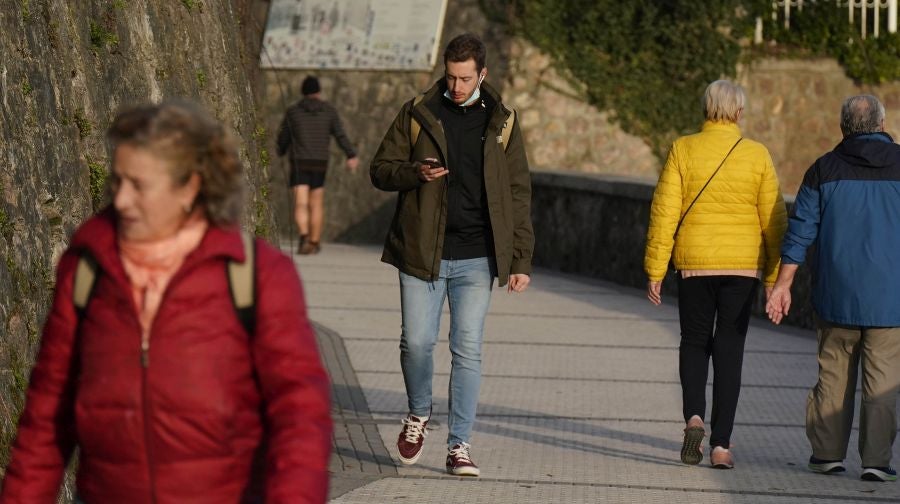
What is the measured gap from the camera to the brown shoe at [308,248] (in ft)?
54.9

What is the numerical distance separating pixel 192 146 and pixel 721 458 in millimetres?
4610

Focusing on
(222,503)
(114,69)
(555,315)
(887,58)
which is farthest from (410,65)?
(222,503)

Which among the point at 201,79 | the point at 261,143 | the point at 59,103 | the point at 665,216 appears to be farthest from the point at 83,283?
the point at 261,143

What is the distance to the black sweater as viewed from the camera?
6.81m

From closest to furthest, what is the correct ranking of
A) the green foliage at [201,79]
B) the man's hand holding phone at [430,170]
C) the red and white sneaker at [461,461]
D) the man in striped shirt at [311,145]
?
1. the man's hand holding phone at [430,170]
2. the red and white sneaker at [461,461]
3. the green foliage at [201,79]
4. the man in striped shirt at [311,145]

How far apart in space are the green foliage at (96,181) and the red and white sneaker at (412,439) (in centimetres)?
157

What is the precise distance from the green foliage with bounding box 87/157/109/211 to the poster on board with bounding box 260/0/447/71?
12287 millimetres

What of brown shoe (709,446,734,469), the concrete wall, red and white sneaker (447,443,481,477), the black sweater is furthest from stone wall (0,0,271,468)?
the concrete wall

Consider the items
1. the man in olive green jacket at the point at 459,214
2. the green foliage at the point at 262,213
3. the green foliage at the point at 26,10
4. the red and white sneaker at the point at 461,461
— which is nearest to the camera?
the green foliage at the point at 26,10

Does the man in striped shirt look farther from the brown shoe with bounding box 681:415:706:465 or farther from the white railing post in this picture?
the brown shoe with bounding box 681:415:706:465

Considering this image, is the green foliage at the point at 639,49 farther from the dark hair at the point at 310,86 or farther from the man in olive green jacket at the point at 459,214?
the man in olive green jacket at the point at 459,214

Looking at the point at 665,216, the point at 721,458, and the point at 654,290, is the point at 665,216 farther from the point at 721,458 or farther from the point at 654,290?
the point at 721,458

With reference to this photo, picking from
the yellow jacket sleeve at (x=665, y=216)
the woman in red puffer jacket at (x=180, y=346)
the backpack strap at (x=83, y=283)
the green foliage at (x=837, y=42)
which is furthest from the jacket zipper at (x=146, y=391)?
the green foliage at (x=837, y=42)

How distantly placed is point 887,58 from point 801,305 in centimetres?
744
